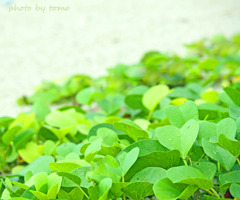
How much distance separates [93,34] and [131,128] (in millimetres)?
2690

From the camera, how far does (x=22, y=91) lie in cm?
211

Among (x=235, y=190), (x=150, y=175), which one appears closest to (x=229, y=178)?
(x=235, y=190)

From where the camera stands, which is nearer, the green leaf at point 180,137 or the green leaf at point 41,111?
the green leaf at point 180,137

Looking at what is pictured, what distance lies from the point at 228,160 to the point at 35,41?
2768mm

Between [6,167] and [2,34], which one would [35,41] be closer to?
[2,34]

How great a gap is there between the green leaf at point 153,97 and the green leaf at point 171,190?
44 cm

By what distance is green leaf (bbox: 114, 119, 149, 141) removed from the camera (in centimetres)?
66

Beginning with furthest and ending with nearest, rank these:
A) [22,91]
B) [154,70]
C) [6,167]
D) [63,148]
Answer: [22,91] < [154,70] < [6,167] < [63,148]

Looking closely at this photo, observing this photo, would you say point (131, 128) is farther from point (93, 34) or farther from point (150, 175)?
point (93, 34)

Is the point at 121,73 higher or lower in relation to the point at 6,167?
higher

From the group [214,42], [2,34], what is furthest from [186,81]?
[2,34]

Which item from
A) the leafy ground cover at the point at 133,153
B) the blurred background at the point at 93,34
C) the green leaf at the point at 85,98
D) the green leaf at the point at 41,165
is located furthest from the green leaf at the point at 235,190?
the blurred background at the point at 93,34

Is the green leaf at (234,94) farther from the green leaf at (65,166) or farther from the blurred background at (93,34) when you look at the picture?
the blurred background at (93,34)

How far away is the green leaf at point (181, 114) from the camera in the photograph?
28.4 inches
